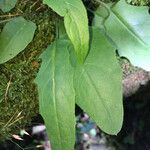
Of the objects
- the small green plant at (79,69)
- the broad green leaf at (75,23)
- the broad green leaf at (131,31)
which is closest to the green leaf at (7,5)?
the small green plant at (79,69)

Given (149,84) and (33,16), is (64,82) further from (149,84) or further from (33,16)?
(149,84)

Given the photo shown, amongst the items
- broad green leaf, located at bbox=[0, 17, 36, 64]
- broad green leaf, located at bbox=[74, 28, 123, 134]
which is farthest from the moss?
broad green leaf, located at bbox=[74, 28, 123, 134]

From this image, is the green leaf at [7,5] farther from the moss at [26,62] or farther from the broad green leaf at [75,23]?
the broad green leaf at [75,23]

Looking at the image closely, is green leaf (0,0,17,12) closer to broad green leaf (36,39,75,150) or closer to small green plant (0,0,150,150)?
small green plant (0,0,150,150)

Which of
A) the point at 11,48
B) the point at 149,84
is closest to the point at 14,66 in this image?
the point at 11,48

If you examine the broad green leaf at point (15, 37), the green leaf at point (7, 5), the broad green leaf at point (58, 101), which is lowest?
the broad green leaf at point (58, 101)

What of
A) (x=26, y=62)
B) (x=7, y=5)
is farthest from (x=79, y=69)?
(x=7, y=5)

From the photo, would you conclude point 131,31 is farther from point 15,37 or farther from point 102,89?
point 15,37
